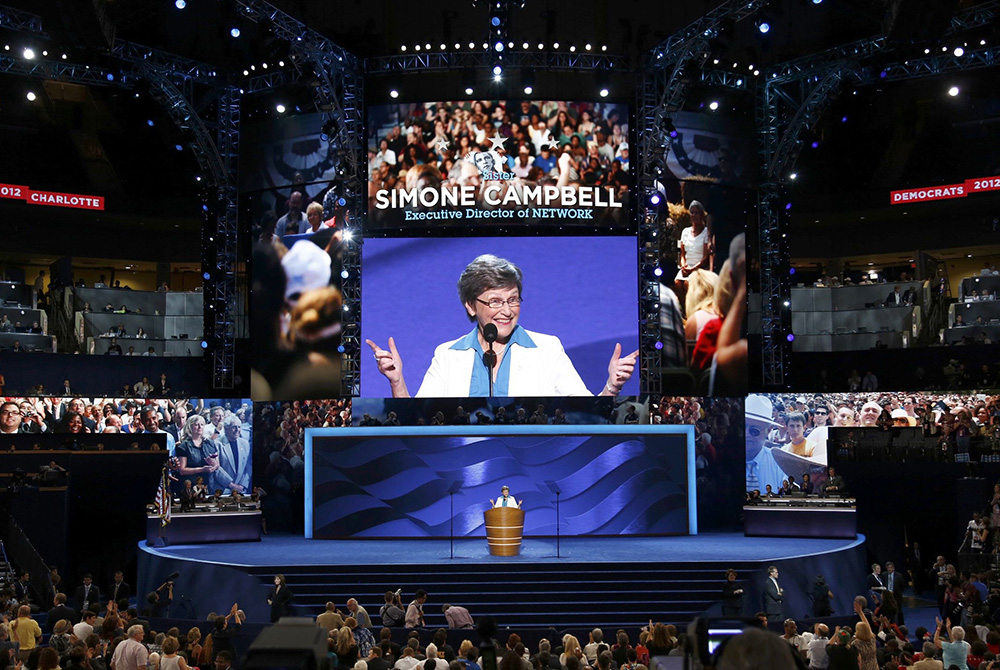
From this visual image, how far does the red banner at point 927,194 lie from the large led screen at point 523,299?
30.4ft

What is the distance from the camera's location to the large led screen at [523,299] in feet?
84.3

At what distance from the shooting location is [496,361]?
84.2 ft

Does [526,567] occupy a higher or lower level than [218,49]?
lower

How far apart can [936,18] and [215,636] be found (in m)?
15.4

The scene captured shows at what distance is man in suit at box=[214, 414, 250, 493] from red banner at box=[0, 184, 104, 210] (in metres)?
8.22

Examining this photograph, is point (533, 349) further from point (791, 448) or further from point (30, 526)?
point (30, 526)

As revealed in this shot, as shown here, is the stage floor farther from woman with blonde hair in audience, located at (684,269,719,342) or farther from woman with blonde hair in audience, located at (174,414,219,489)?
woman with blonde hair in audience, located at (684,269,719,342)

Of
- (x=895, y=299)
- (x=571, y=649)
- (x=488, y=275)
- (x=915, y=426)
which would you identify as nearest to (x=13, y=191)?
(x=488, y=275)

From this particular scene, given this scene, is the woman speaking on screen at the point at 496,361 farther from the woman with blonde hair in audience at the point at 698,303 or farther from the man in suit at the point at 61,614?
the man in suit at the point at 61,614

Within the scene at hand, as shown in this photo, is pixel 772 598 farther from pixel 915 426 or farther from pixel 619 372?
pixel 915 426

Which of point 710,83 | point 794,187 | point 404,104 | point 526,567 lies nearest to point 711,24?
point 710,83

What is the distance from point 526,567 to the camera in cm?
1872

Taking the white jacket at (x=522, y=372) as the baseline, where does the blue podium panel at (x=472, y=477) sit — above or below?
below

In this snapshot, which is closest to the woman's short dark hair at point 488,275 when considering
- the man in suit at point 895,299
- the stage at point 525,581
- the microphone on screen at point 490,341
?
the microphone on screen at point 490,341
